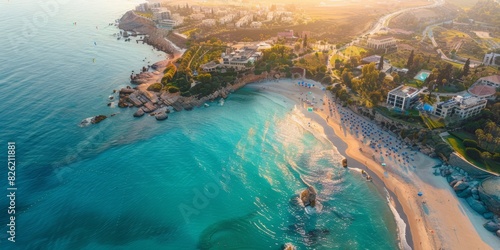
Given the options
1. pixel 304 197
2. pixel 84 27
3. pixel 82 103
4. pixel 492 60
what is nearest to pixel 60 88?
pixel 82 103

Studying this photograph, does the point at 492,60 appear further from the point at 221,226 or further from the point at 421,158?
the point at 221,226

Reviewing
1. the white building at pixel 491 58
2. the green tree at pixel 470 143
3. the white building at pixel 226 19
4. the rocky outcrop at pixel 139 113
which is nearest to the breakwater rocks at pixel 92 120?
the rocky outcrop at pixel 139 113

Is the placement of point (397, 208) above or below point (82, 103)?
below

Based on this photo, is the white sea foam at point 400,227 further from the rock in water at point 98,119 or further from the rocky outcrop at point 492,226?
the rock in water at point 98,119

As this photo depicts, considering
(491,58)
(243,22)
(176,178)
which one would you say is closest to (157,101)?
(176,178)

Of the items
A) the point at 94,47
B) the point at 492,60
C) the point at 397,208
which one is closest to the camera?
the point at 397,208

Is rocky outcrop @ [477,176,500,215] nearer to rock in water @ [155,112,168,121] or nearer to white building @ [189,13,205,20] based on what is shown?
rock in water @ [155,112,168,121]
